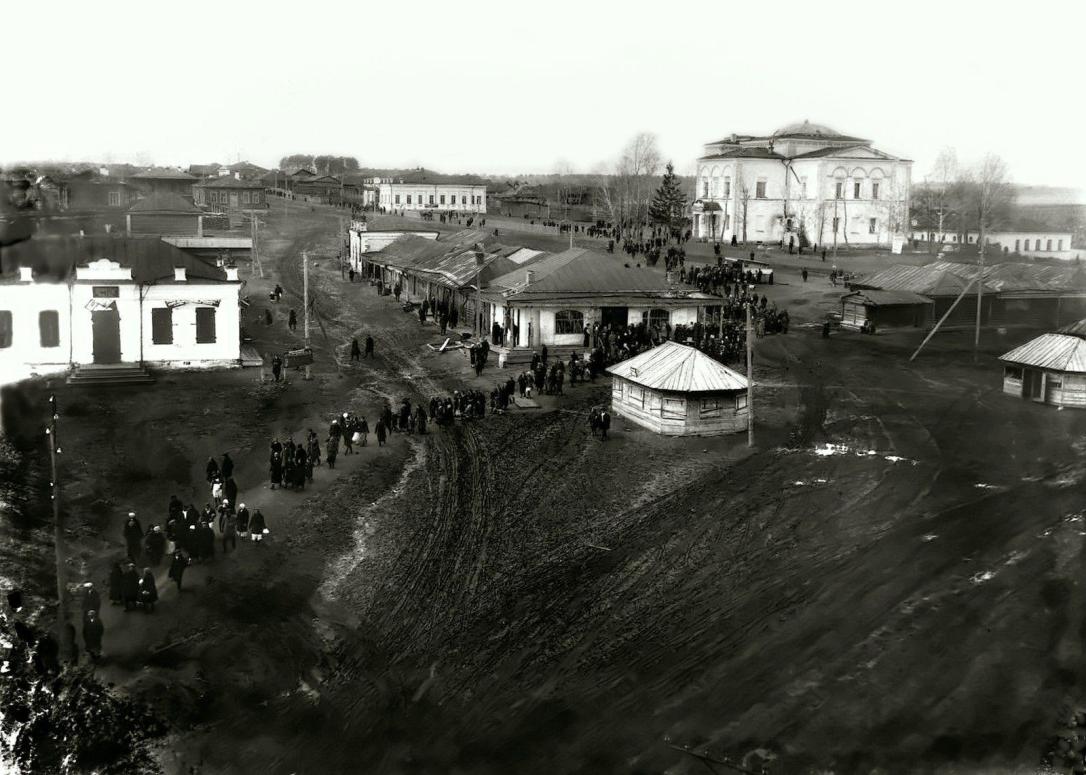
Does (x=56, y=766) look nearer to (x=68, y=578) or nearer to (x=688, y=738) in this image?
(x=68, y=578)

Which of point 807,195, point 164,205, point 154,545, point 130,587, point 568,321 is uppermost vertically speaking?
point 807,195

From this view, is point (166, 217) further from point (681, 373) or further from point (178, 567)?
point (178, 567)

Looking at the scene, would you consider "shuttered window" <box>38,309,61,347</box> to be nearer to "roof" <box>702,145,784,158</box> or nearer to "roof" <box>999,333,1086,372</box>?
"roof" <box>999,333,1086,372</box>

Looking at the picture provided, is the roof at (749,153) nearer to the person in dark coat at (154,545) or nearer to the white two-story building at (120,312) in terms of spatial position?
the white two-story building at (120,312)

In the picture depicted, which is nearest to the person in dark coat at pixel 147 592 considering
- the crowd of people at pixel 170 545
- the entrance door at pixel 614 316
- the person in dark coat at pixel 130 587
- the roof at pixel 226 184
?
the crowd of people at pixel 170 545

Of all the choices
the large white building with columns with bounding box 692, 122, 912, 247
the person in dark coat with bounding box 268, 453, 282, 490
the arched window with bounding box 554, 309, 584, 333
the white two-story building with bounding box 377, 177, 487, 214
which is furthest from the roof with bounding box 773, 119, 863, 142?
the person in dark coat with bounding box 268, 453, 282, 490

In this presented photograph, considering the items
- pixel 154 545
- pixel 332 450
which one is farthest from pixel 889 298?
pixel 154 545

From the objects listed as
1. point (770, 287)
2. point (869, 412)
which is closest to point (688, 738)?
point (869, 412)
